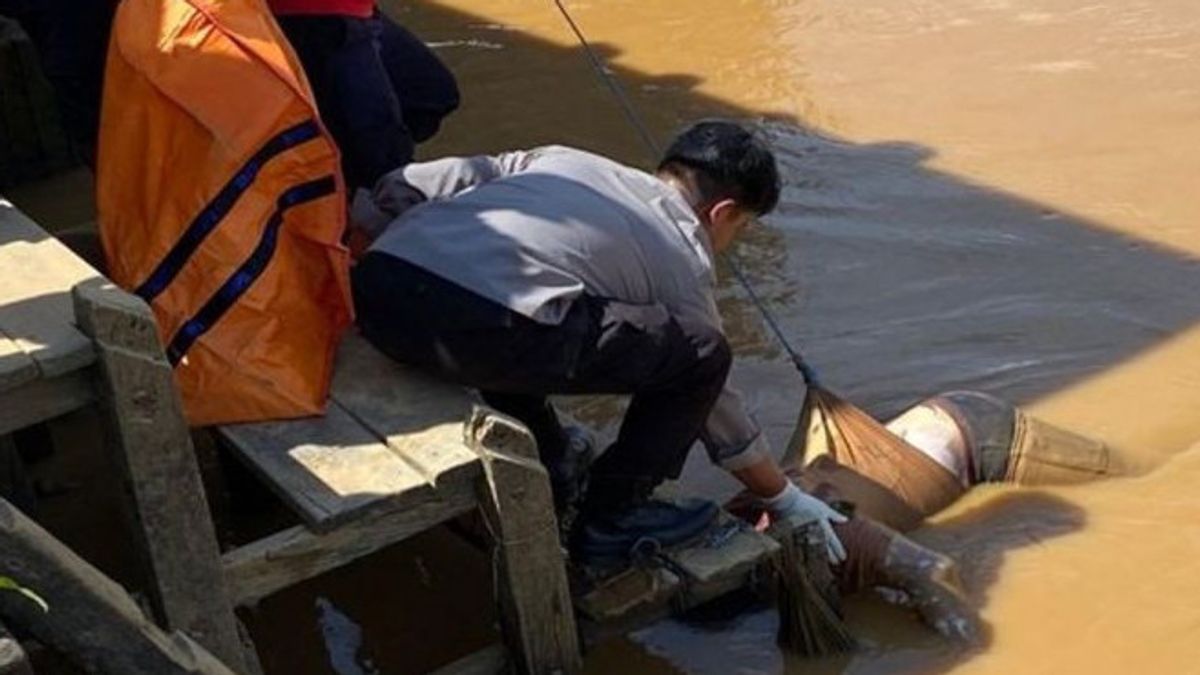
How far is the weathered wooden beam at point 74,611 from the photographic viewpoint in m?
3.59

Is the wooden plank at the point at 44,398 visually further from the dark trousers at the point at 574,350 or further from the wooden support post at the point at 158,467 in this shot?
the dark trousers at the point at 574,350

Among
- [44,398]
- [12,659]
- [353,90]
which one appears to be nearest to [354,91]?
[353,90]

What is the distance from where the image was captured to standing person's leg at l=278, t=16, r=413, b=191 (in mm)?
5219

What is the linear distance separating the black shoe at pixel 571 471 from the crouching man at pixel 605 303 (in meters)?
0.25

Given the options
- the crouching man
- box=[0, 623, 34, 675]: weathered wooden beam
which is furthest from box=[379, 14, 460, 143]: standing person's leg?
box=[0, 623, 34, 675]: weathered wooden beam

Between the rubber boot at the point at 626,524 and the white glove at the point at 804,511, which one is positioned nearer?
the rubber boot at the point at 626,524

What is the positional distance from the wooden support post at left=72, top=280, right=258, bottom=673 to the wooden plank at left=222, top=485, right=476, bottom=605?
6cm

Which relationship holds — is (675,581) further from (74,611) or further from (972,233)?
(972,233)

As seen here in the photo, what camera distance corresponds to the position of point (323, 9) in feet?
17.1

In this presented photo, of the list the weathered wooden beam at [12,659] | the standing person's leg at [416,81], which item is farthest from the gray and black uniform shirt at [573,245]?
the weathered wooden beam at [12,659]

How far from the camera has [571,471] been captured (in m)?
5.12

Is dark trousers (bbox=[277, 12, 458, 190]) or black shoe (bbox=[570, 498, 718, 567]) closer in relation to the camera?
black shoe (bbox=[570, 498, 718, 567])

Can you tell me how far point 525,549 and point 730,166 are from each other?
1.06 m

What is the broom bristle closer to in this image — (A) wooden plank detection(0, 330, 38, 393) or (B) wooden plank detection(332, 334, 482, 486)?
(B) wooden plank detection(332, 334, 482, 486)
